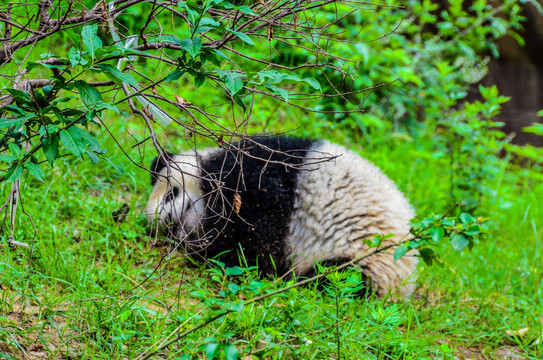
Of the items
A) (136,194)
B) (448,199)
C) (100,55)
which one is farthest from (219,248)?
(448,199)

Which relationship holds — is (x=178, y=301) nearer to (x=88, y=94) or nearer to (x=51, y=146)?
(x=51, y=146)

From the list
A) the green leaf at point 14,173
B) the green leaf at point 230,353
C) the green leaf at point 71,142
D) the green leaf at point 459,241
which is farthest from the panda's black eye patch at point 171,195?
the green leaf at point 459,241

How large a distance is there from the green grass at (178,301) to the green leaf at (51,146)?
0.61 m

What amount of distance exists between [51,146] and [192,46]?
57cm

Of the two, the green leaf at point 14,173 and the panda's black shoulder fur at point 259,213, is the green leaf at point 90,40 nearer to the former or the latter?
the green leaf at point 14,173

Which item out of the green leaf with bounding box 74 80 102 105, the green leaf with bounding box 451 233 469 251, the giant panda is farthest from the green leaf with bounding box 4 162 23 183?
the green leaf with bounding box 451 233 469 251

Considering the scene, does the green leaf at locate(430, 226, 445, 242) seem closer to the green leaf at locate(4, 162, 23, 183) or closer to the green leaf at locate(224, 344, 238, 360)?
the green leaf at locate(224, 344, 238, 360)

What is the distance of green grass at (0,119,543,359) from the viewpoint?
2.11 m

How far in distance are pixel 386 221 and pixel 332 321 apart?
3.17 ft

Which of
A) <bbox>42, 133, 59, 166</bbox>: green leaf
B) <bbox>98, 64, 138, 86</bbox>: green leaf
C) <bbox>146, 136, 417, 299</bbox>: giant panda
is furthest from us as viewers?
<bbox>146, 136, 417, 299</bbox>: giant panda

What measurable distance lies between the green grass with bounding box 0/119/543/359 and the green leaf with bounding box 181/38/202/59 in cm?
75

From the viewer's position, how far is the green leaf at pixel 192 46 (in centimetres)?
162

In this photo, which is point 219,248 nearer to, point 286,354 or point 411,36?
point 286,354

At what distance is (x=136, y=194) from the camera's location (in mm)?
3598
